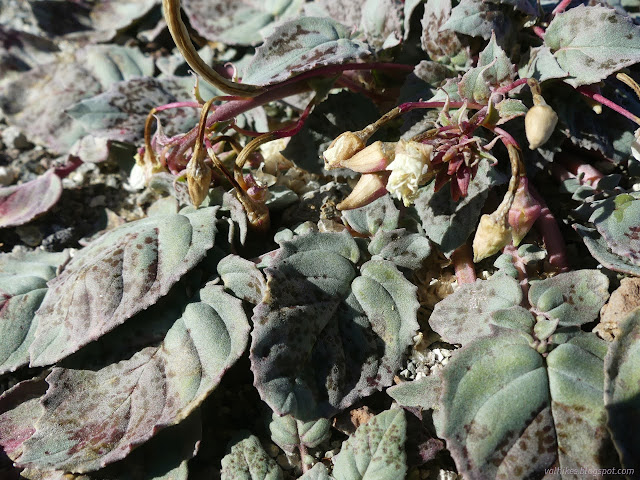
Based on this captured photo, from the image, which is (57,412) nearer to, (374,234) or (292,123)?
(374,234)

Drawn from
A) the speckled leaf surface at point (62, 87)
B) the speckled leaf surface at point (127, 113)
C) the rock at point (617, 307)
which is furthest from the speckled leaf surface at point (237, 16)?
the rock at point (617, 307)

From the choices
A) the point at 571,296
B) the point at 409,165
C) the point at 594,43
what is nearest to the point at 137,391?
the point at 409,165

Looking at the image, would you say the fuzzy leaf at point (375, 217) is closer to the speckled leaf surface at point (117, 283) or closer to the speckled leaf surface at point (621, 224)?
the speckled leaf surface at point (117, 283)

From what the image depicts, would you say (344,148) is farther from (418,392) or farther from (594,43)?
(594,43)

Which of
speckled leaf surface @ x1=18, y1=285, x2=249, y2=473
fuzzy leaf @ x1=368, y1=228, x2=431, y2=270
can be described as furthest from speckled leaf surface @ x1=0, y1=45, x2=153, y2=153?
fuzzy leaf @ x1=368, y1=228, x2=431, y2=270

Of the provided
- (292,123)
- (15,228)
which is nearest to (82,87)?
(15,228)

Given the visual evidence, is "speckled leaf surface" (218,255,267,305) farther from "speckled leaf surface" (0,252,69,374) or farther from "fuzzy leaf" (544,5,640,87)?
"fuzzy leaf" (544,5,640,87)
